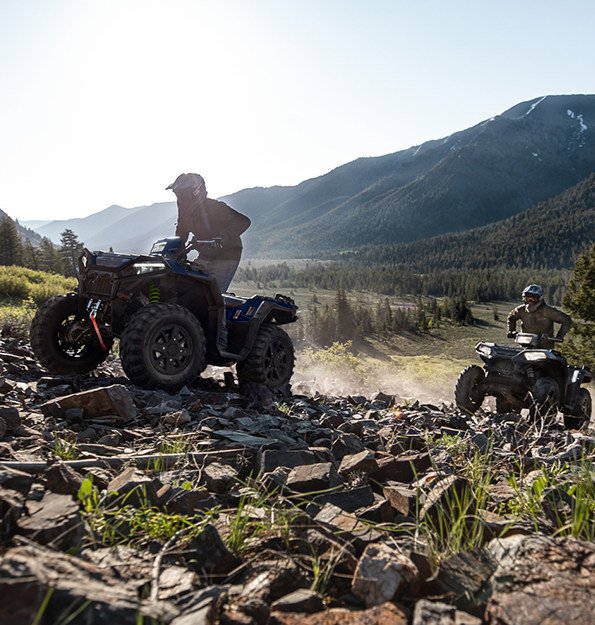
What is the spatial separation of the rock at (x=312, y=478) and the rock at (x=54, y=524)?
4.28ft

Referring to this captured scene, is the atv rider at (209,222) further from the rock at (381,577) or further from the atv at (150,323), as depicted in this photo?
the rock at (381,577)

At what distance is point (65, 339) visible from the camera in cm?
707

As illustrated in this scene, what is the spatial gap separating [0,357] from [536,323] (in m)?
9.92

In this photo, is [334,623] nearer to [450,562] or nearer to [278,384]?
[450,562]

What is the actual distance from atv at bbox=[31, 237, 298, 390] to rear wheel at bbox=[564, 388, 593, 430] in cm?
575

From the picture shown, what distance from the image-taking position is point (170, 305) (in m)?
6.41

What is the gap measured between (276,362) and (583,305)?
3491 centimetres

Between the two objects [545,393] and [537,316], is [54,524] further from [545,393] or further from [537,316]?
[537,316]

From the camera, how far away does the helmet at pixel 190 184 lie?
320 inches

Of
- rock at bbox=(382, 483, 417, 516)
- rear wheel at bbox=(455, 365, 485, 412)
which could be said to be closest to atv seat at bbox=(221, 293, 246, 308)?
rear wheel at bbox=(455, 365, 485, 412)

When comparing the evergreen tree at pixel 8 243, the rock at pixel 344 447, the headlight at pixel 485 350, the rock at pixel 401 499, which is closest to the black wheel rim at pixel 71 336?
the rock at pixel 344 447

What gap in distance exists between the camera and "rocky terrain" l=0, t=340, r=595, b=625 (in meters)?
1.73

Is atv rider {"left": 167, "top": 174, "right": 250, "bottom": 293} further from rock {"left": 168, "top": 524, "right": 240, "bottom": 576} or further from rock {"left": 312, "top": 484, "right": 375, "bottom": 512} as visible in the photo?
rock {"left": 168, "top": 524, "right": 240, "bottom": 576}

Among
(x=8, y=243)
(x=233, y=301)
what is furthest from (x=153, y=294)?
(x=8, y=243)
